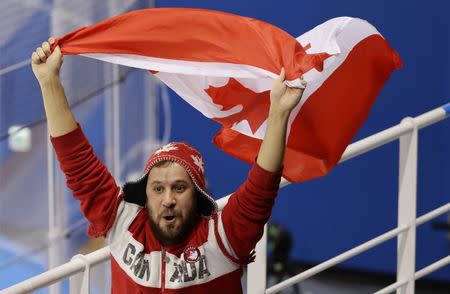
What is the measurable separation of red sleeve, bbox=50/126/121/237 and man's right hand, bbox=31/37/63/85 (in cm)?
14

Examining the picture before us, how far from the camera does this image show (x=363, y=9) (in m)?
6.76

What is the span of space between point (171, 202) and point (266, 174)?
21cm

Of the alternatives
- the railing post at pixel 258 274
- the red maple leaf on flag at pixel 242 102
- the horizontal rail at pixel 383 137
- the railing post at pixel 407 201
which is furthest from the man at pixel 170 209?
the railing post at pixel 407 201

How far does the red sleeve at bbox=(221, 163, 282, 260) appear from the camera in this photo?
2609 mm

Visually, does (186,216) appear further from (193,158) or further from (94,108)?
(94,108)

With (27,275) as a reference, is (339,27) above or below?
below

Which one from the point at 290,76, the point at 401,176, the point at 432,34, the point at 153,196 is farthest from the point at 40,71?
the point at 432,34

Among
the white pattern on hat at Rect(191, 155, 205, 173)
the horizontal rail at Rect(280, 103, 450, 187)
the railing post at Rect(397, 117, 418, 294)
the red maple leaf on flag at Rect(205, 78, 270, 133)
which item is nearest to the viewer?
the white pattern on hat at Rect(191, 155, 205, 173)

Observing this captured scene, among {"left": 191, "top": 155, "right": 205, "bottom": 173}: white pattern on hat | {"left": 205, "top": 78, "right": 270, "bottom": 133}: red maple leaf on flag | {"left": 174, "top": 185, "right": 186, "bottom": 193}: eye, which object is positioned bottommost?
{"left": 174, "top": 185, "right": 186, "bottom": 193}: eye

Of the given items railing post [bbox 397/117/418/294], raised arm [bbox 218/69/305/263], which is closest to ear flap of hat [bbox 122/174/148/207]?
raised arm [bbox 218/69/305/263]

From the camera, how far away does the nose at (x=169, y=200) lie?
263 cm

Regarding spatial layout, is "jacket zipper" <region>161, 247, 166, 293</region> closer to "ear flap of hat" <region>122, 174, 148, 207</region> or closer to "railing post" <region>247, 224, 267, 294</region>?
"ear flap of hat" <region>122, 174, 148, 207</region>

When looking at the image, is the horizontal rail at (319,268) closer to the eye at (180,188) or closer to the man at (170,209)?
the man at (170,209)

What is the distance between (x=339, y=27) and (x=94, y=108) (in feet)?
10.9
